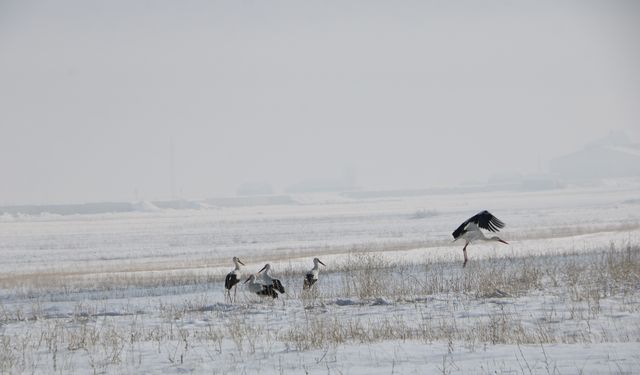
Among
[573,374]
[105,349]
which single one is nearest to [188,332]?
[105,349]

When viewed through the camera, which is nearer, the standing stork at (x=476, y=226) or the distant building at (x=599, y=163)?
the standing stork at (x=476, y=226)

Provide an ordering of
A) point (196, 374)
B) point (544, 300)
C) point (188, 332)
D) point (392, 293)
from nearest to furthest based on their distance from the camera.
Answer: point (196, 374), point (188, 332), point (544, 300), point (392, 293)

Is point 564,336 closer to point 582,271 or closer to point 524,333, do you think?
point 524,333

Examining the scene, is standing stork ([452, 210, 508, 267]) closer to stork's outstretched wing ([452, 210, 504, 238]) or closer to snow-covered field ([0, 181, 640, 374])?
stork's outstretched wing ([452, 210, 504, 238])

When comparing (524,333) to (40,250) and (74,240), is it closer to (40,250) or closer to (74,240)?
(40,250)

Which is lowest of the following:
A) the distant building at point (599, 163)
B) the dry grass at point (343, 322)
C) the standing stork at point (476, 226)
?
the dry grass at point (343, 322)

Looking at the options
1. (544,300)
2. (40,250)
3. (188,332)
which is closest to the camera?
(188,332)

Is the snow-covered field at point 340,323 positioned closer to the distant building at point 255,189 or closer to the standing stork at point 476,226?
the standing stork at point 476,226

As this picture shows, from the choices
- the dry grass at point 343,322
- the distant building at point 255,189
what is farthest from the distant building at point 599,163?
the dry grass at point 343,322

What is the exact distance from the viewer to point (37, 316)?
13.5 meters

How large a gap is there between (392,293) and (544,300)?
9.39 ft

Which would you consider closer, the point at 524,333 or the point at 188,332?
the point at 524,333

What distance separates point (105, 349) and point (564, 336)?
200 inches

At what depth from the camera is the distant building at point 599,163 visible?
567 feet
